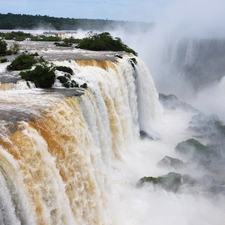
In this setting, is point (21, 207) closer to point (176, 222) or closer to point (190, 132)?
point (176, 222)

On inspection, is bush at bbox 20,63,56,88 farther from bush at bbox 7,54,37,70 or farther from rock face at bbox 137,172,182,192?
rock face at bbox 137,172,182,192

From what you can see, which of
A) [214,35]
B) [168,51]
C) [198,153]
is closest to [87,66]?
[198,153]

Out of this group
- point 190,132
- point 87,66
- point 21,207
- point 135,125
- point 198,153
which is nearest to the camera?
point 21,207

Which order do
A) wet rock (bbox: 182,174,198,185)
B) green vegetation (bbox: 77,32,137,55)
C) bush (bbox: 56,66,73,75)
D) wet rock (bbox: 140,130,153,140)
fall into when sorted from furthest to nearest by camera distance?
1. green vegetation (bbox: 77,32,137,55)
2. wet rock (bbox: 140,130,153,140)
3. bush (bbox: 56,66,73,75)
4. wet rock (bbox: 182,174,198,185)

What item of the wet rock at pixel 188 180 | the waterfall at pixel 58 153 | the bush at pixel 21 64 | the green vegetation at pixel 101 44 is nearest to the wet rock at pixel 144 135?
the waterfall at pixel 58 153

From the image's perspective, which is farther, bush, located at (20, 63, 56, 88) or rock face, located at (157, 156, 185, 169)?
rock face, located at (157, 156, 185, 169)

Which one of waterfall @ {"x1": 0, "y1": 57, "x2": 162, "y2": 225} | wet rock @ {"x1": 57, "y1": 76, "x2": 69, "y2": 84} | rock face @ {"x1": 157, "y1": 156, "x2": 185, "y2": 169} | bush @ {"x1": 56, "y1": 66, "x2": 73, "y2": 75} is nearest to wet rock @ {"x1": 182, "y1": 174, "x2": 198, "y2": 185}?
rock face @ {"x1": 157, "y1": 156, "x2": 185, "y2": 169}

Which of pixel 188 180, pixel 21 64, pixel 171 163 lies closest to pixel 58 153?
pixel 188 180

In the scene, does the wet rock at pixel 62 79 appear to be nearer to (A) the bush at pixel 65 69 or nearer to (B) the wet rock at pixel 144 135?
(A) the bush at pixel 65 69
